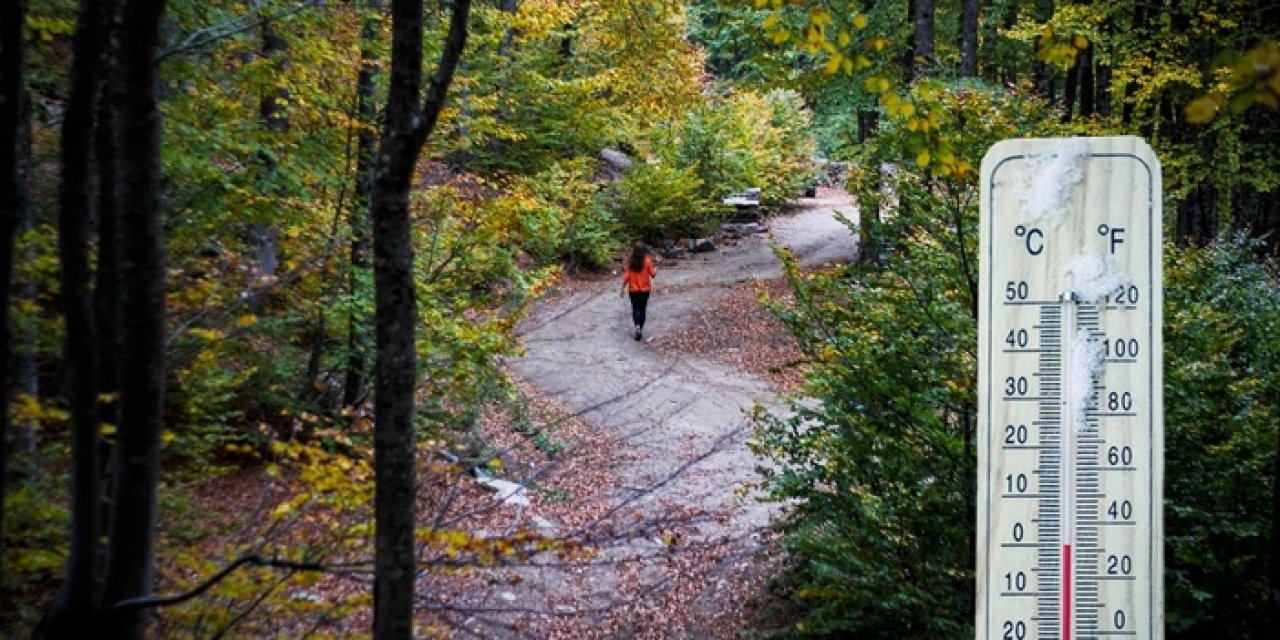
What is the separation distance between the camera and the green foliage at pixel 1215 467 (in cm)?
405

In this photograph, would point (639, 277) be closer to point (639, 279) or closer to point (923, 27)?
point (639, 279)

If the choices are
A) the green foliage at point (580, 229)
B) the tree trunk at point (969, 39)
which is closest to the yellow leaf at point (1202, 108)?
the tree trunk at point (969, 39)

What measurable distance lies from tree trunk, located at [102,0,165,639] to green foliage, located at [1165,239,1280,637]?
392 centimetres

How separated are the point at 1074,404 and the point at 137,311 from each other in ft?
9.53

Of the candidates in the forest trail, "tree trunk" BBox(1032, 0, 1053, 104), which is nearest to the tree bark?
the forest trail

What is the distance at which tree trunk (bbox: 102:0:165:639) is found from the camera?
3178 mm

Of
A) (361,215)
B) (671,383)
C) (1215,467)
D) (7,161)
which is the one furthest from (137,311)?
(671,383)

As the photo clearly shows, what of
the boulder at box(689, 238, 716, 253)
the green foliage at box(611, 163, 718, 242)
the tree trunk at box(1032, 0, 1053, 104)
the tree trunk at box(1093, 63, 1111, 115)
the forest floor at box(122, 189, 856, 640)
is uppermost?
the tree trunk at box(1032, 0, 1053, 104)

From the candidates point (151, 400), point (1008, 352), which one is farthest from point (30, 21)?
point (1008, 352)

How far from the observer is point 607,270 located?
70.5ft

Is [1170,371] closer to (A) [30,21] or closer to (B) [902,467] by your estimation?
(B) [902,467]

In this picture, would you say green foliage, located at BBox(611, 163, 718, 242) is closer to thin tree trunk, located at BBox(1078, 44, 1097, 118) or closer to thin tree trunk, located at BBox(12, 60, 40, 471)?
thin tree trunk, located at BBox(1078, 44, 1097, 118)

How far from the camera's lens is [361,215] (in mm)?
8234

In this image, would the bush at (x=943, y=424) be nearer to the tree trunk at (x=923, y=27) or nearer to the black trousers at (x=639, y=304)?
the tree trunk at (x=923, y=27)
